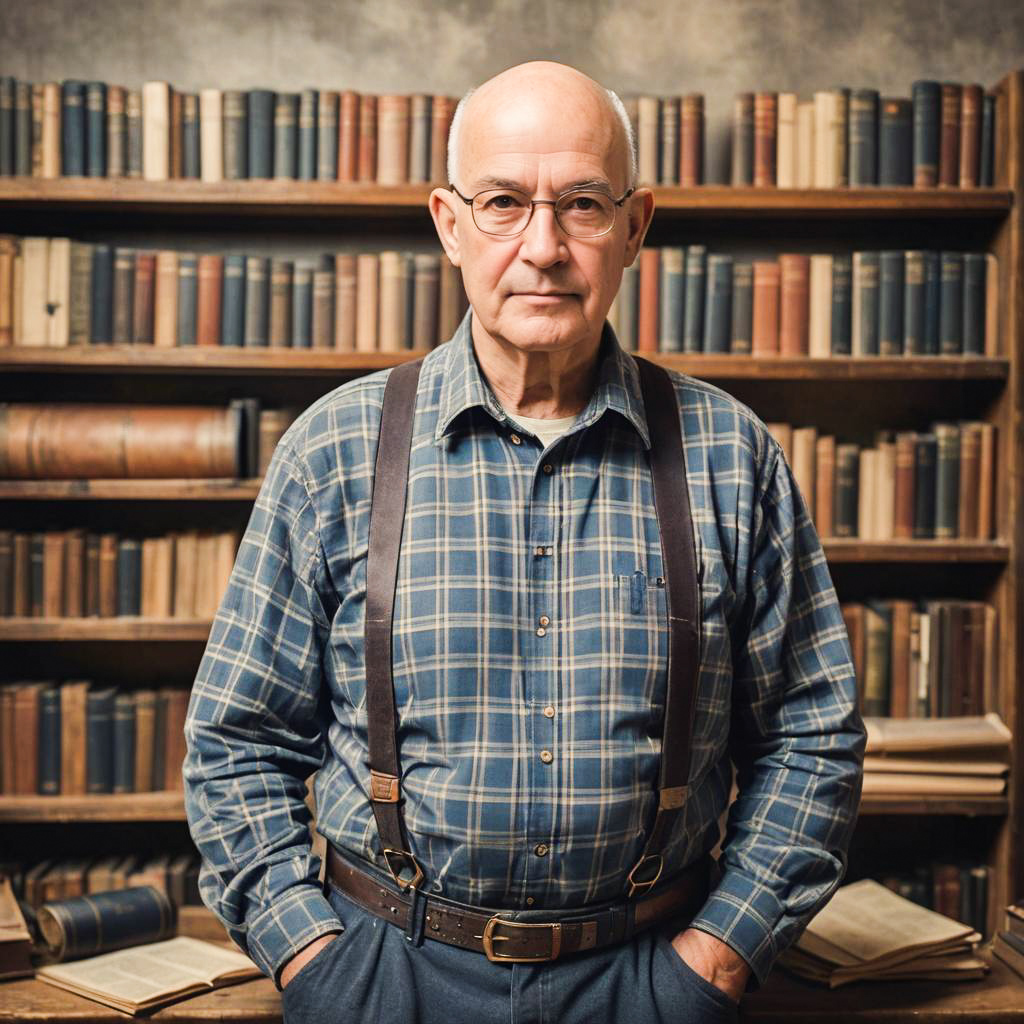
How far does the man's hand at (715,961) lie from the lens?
4.55ft

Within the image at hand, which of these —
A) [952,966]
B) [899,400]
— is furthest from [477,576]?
[899,400]

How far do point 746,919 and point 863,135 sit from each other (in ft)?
6.06

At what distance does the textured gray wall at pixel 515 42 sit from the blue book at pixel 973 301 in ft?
1.76

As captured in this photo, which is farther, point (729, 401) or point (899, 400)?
point (899, 400)

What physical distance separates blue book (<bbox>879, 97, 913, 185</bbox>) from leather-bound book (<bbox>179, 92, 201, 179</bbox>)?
4.93ft

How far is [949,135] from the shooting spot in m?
2.61

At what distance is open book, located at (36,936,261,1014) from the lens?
205 centimetres

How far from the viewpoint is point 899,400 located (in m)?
2.94

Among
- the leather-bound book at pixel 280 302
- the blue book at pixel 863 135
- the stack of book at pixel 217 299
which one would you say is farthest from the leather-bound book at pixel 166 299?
the blue book at pixel 863 135

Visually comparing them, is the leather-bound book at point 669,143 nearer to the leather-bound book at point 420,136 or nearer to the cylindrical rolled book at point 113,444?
the leather-bound book at point 420,136

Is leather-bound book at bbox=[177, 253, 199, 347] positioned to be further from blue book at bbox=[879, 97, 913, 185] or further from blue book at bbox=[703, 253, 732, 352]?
blue book at bbox=[879, 97, 913, 185]

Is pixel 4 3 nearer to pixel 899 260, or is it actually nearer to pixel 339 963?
pixel 899 260

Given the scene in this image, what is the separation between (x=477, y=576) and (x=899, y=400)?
74.9 inches

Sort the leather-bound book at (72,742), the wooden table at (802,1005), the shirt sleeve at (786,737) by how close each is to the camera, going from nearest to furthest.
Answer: the shirt sleeve at (786,737) → the wooden table at (802,1005) → the leather-bound book at (72,742)
